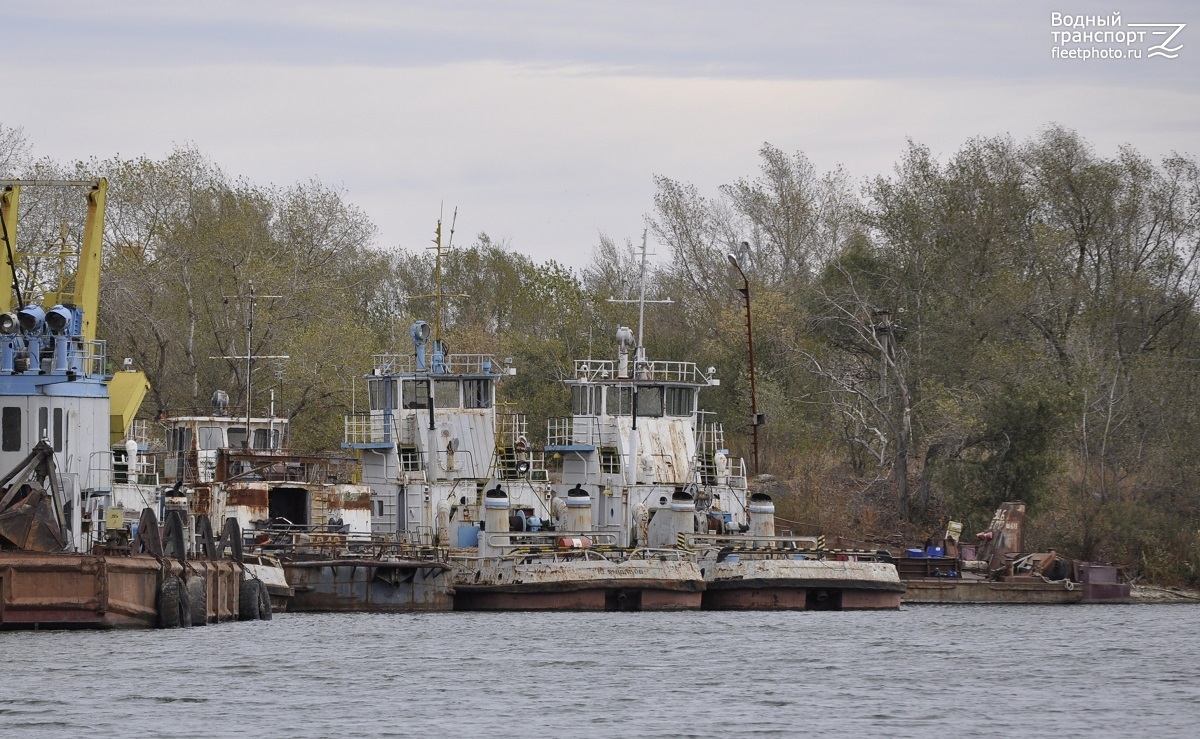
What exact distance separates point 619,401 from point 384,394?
6992 mm

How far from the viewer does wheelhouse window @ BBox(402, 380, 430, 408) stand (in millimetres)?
59312

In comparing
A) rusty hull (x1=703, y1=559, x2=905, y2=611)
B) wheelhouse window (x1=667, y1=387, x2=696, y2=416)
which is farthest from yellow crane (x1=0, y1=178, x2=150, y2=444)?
wheelhouse window (x1=667, y1=387, x2=696, y2=416)

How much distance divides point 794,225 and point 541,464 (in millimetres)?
28195

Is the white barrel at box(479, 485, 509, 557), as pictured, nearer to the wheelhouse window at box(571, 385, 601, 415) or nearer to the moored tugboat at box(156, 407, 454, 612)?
the moored tugboat at box(156, 407, 454, 612)

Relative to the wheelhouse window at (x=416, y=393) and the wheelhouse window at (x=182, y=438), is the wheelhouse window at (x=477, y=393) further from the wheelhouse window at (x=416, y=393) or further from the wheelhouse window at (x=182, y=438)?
the wheelhouse window at (x=182, y=438)

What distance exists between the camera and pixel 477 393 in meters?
59.8

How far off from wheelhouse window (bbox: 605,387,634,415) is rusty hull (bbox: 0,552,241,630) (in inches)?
871

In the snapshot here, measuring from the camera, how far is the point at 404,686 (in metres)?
34.1

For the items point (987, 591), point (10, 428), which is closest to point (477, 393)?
point (987, 591)

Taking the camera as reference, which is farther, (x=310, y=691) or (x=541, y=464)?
(x=541, y=464)

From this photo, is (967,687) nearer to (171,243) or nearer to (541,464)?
(541,464)

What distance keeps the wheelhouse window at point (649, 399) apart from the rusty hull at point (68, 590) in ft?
74.2

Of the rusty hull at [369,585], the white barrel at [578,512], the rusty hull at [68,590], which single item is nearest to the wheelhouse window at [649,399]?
the white barrel at [578,512]

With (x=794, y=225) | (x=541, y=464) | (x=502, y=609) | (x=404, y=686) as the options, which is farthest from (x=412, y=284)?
(x=404, y=686)
